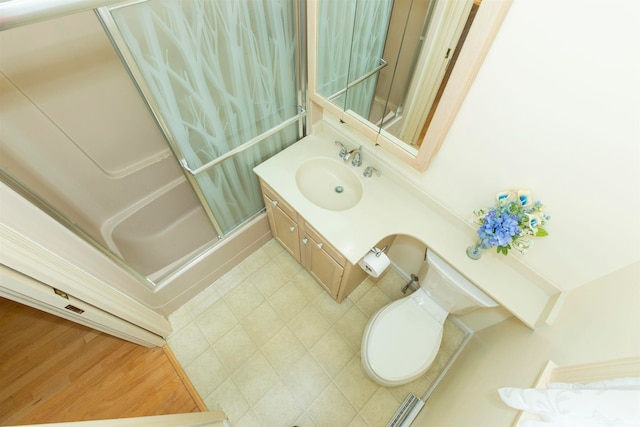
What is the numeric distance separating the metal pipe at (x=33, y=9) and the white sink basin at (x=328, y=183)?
41.7 inches

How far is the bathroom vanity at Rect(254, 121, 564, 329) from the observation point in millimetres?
1204

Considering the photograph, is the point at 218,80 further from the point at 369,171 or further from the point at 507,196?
the point at 507,196

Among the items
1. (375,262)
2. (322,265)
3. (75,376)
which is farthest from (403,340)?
(75,376)

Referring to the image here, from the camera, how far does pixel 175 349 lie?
1765 millimetres

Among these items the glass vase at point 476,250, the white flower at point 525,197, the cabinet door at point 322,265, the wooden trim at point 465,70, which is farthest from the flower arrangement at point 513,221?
the cabinet door at point 322,265

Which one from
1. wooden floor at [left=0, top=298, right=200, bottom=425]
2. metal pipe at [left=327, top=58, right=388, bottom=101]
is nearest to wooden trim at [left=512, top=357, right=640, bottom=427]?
metal pipe at [left=327, top=58, right=388, bottom=101]

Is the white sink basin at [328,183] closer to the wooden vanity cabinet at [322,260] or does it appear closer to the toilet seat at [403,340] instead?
the wooden vanity cabinet at [322,260]

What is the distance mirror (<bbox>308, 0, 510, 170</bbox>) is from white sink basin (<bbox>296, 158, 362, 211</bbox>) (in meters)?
0.32

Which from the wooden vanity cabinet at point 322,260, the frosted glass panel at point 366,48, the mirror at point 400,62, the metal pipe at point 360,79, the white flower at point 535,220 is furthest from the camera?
the wooden vanity cabinet at point 322,260

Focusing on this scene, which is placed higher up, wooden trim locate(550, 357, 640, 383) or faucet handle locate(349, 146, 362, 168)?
faucet handle locate(349, 146, 362, 168)

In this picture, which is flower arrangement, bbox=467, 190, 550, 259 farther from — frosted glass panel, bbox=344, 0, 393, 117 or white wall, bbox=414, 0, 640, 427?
frosted glass panel, bbox=344, 0, 393, 117

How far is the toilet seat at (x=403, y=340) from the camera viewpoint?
1.38 m

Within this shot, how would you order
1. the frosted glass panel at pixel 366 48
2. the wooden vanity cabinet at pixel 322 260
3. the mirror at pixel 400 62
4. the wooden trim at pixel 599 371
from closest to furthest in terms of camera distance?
the wooden trim at pixel 599 371
the mirror at pixel 400 62
the frosted glass panel at pixel 366 48
the wooden vanity cabinet at pixel 322 260

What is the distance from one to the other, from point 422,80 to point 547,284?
1.01m
